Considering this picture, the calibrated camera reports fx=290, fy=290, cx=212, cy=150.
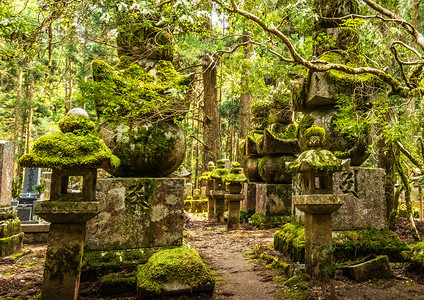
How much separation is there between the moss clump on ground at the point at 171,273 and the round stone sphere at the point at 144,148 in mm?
1296

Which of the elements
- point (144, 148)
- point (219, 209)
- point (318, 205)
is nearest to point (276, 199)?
point (219, 209)

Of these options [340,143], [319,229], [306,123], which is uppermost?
[306,123]

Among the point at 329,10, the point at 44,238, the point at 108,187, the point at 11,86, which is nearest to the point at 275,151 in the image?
the point at 329,10

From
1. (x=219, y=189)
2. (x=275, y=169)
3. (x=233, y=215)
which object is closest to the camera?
(x=233, y=215)

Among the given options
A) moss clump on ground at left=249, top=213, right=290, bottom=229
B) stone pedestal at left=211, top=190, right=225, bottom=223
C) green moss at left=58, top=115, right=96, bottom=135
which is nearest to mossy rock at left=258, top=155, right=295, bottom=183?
moss clump on ground at left=249, top=213, right=290, bottom=229

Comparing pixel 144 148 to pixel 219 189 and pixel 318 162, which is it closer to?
pixel 318 162

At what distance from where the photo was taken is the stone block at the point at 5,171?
6.40 m

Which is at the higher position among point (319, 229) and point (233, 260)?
point (319, 229)

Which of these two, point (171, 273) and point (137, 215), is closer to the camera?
point (171, 273)

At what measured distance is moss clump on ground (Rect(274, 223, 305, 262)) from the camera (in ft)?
14.6

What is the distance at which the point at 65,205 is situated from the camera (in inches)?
116

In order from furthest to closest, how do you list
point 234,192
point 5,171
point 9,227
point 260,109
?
point 260,109 < point 234,192 < point 5,171 < point 9,227

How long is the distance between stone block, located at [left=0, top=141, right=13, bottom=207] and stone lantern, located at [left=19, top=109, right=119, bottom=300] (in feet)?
14.4

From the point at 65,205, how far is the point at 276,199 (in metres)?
6.82
